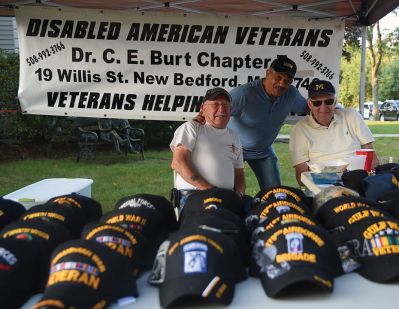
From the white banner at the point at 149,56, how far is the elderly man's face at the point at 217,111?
3.75 ft

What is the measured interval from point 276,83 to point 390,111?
23560 millimetres

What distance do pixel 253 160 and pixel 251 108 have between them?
511 mm

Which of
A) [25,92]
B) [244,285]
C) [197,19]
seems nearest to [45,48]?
[25,92]

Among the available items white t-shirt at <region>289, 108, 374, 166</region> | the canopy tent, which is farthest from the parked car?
white t-shirt at <region>289, 108, 374, 166</region>

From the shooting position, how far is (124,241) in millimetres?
1353

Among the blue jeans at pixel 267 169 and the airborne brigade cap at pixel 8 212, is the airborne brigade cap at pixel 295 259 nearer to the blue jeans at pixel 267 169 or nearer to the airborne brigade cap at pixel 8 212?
the airborne brigade cap at pixel 8 212

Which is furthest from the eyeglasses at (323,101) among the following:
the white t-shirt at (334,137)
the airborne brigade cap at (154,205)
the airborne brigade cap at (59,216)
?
the airborne brigade cap at (59,216)

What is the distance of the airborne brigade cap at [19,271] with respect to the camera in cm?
116

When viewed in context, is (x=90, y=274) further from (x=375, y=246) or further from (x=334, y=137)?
(x=334, y=137)

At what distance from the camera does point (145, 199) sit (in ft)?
5.77

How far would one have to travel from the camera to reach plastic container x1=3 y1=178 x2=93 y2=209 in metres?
2.70

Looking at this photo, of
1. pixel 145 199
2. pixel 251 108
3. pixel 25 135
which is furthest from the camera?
pixel 25 135

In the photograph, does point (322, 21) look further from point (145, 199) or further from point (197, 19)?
point (145, 199)

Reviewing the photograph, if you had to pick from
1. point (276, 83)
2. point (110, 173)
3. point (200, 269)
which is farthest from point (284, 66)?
point (110, 173)
